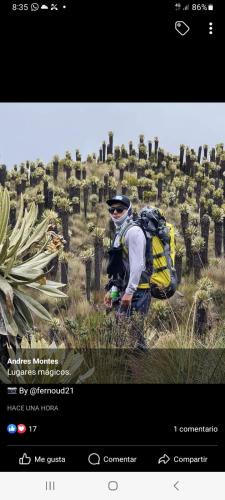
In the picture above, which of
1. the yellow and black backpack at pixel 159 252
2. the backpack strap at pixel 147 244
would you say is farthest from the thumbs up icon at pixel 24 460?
the backpack strap at pixel 147 244

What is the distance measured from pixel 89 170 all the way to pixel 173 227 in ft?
5.02

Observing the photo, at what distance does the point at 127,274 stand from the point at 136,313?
0.28 m

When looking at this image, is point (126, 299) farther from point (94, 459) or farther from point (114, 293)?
point (94, 459)

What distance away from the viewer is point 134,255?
4961mm

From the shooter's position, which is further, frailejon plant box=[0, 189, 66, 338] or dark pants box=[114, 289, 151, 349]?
dark pants box=[114, 289, 151, 349]

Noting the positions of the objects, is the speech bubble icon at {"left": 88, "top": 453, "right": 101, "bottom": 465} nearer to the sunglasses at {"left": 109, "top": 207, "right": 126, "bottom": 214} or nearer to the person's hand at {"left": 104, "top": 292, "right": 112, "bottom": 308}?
the person's hand at {"left": 104, "top": 292, "right": 112, "bottom": 308}

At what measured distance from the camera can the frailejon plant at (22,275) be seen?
4422 mm

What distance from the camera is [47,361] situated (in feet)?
12.7

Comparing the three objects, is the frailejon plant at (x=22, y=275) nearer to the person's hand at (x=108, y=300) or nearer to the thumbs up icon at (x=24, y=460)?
the person's hand at (x=108, y=300)

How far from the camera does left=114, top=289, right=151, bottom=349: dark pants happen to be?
4627mm
